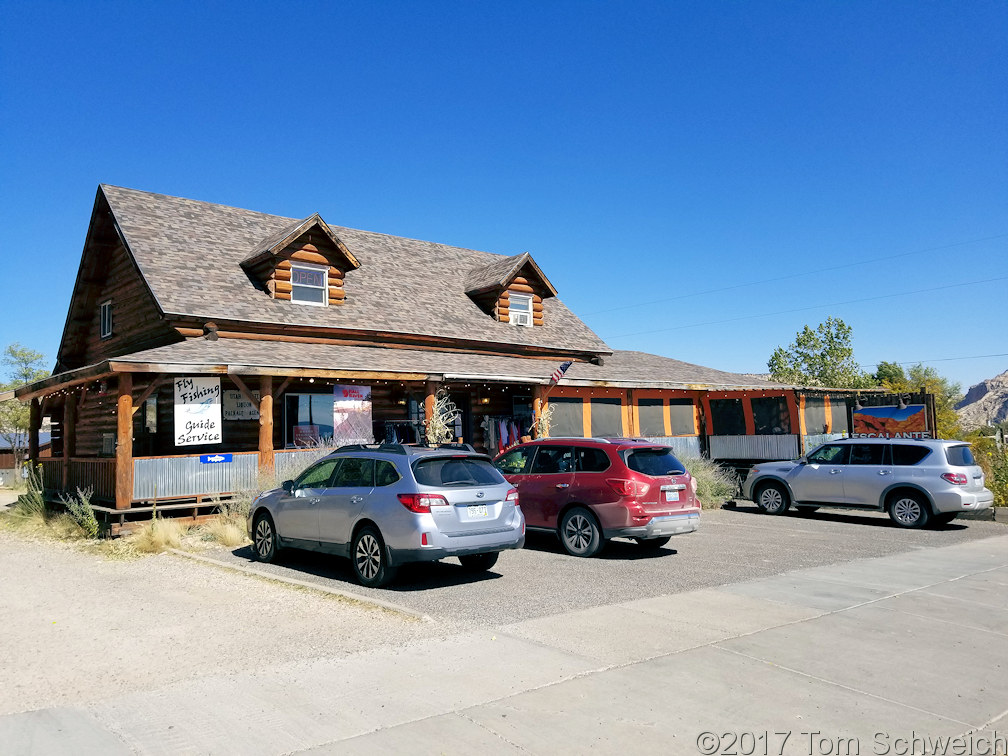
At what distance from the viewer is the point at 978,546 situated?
12.3 m

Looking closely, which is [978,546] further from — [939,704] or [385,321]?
[385,321]

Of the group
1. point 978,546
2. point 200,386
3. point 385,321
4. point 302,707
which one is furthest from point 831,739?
point 385,321

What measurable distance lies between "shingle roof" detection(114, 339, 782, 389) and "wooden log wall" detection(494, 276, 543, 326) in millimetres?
1932

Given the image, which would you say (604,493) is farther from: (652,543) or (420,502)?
(420,502)

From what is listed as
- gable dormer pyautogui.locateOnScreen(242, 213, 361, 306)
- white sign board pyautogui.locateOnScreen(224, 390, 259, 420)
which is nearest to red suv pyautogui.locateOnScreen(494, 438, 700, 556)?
white sign board pyautogui.locateOnScreen(224, 390, 259, 420)

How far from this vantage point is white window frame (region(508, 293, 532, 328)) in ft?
82.8

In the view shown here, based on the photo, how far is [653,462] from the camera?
37.4 feet

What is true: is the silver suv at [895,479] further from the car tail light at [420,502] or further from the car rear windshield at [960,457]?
the car tail light at [420,502]

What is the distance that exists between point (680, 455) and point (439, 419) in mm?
8005

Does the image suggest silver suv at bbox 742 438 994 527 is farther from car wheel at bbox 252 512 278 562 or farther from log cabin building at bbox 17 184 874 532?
car wheel at bbox 252 512 278 562

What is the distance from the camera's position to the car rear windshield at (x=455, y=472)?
356 inches

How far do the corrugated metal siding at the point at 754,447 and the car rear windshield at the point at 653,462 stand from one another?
1203 cm

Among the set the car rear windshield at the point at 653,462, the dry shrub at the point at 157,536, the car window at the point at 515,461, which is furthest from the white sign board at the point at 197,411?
the car rear windshield at the point at 653,462

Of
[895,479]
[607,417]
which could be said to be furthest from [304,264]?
[895,479]
